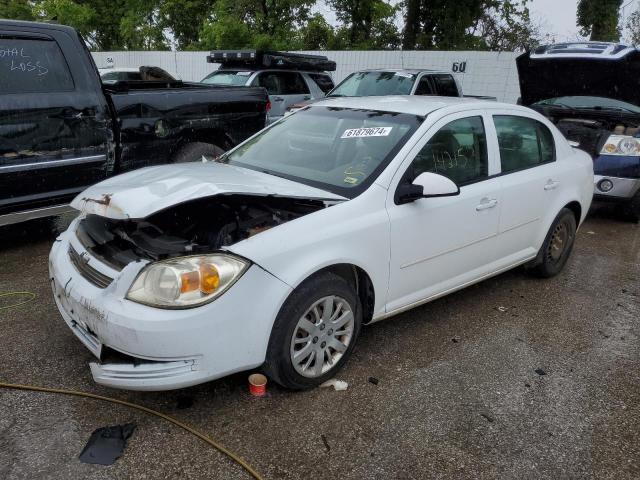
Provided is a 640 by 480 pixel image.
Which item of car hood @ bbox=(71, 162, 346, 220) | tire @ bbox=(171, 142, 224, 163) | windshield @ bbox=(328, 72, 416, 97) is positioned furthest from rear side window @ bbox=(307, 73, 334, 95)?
car hood @ bbox=(71, 162, 346, 220)

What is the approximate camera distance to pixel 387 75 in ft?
33.0

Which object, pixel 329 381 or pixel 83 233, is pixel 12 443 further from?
pixel 329 381

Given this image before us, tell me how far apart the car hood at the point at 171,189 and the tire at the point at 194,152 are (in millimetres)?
2249

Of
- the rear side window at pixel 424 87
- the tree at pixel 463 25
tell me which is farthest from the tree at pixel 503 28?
the rear side window at pixel 424 87

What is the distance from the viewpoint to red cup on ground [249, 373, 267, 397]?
112 inches

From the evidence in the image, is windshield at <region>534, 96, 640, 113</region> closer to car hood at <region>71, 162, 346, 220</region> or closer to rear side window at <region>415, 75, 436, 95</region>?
rear side window at <region>415, 75, 436, 95</region>

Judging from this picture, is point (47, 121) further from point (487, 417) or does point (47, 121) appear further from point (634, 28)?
point (634, 28)

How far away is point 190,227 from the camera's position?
115 inches

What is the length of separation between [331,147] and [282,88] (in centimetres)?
764

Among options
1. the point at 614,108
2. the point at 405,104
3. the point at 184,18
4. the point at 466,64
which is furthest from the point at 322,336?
the point at 184,18

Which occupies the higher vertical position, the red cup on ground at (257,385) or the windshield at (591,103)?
the windshield at (591,103)

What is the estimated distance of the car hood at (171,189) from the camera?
8.75 ft

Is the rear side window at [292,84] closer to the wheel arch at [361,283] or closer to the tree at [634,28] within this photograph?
the wheel arch at [361,283]

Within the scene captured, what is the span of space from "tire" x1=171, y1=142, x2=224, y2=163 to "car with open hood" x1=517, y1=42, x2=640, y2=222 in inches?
164
